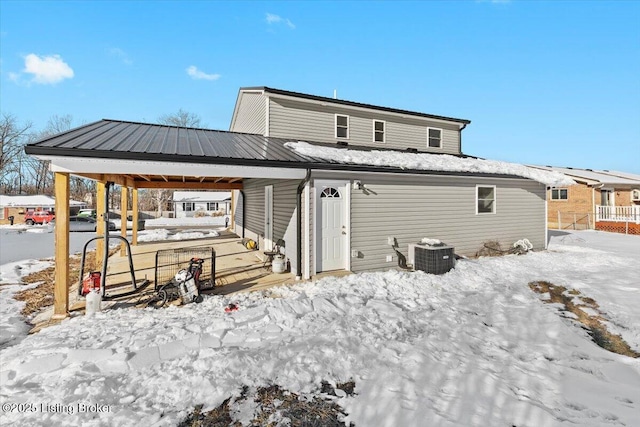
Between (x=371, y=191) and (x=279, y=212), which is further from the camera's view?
(x=279, y=212)

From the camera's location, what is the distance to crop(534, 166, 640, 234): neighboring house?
19517 millimetres

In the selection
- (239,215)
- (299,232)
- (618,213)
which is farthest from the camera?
(618,213)

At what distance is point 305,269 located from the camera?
801 centimetres

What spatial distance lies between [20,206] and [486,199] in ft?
145

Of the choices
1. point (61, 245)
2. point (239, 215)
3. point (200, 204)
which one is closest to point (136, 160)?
point (61, 245)

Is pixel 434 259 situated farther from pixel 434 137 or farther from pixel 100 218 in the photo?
pixel 100 218

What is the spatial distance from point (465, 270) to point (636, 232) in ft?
57.6


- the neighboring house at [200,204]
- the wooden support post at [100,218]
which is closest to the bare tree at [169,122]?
the neighboring house at [200,204]

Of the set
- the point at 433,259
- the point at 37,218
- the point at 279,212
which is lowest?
the point at 433,259

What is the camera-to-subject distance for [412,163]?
31.6 feet

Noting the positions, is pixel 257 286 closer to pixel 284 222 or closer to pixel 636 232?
pixel 284 222

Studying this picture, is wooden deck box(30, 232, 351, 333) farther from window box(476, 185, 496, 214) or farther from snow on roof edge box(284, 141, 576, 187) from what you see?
window box(476, 185, 496, 214)

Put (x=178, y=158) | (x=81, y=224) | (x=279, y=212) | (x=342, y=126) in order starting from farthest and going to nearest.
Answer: (x=81, y=224) → (x=342, y=126) → (x=279, y=212) → (x=178, y=158)

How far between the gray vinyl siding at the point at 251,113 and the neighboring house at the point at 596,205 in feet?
68.2
